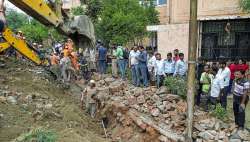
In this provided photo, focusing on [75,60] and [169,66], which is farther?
[75,60]

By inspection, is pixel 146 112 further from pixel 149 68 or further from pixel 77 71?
pixel 77 71

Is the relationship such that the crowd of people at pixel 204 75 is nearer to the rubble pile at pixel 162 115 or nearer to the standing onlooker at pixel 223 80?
the standing onlooker at pixel 223 80

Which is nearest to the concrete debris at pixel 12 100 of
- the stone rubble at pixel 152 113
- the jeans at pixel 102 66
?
the stone rubble at pixel 152 113

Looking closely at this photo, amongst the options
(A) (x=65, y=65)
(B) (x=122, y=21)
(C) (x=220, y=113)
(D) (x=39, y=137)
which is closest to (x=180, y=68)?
(C) (x=220, y=113)

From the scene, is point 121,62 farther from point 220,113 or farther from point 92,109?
point 220,113

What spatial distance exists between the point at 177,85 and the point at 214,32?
A: 9.99m

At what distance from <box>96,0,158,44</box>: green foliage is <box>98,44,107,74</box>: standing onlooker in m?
3.74

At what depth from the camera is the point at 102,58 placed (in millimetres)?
20281

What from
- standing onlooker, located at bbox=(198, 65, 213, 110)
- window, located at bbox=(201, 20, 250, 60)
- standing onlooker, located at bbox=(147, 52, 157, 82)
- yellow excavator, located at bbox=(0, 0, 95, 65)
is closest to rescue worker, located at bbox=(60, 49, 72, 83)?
standing onlooker, located at bbox=(147, 52, 157, 82)

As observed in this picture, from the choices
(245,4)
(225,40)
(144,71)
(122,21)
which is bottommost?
(144,71)

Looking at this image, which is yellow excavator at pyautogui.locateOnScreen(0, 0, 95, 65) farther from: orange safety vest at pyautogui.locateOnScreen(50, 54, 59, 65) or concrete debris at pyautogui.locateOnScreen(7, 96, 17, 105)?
orange safety vest at pyautogui.locateOnScreen(50, 54, 59, 65)

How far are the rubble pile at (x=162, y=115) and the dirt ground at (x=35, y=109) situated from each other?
104 centimetres

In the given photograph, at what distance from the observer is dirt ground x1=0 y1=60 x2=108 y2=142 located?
11.1 meters

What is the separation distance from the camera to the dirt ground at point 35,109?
11148 millimetres
